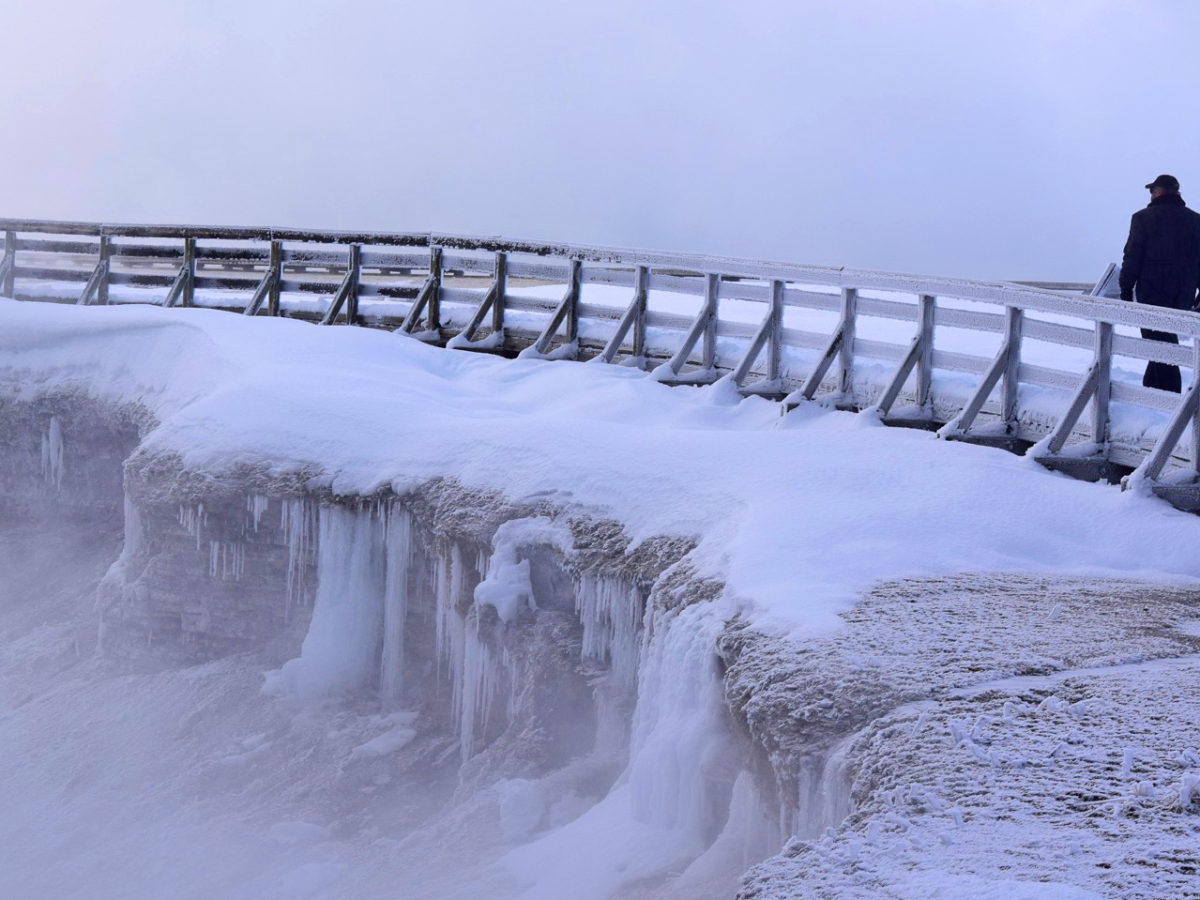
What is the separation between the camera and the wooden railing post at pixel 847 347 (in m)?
10.1

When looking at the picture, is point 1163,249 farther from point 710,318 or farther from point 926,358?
point 710,318

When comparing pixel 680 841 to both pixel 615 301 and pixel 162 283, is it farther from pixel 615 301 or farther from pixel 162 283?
pixel 615 301

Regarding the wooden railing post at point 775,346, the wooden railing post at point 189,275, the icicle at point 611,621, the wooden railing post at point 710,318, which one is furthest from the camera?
the wooden railing post at point 189,275

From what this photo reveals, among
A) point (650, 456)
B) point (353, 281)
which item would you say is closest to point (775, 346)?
point (650, 456)

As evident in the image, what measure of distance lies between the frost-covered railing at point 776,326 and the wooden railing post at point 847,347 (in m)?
0.01

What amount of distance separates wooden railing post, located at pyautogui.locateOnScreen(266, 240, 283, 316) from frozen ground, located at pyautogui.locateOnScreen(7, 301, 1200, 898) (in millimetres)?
3680

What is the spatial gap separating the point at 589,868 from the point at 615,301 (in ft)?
60.8

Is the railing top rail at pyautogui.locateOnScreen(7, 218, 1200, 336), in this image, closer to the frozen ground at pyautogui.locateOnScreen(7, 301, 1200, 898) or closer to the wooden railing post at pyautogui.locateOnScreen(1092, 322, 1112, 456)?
the wooden railing post at pyautogui.locateOnScreen(1092, 322, 1112, 456)

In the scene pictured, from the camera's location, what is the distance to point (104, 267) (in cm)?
1797

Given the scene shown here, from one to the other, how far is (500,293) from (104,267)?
6.85 meters

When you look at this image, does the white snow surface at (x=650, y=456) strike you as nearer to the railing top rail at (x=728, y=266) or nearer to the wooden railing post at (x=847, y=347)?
the wooden railing post at (x=847, y=347)

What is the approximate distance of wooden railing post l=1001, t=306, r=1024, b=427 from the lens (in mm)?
8742

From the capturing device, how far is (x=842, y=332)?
1012 cm

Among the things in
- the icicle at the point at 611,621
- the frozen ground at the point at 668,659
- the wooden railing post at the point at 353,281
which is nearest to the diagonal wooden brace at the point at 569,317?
the frozen ground at the point at 668,659
